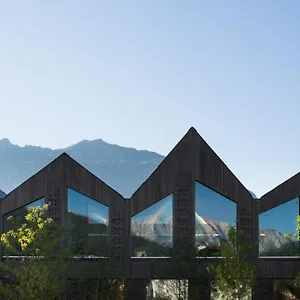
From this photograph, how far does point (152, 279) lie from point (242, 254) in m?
7.55

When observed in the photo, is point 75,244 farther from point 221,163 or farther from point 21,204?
point 221,163

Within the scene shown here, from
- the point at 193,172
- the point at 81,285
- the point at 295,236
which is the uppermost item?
the point at 193,172

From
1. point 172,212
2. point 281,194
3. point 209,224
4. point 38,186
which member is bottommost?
point 209,224

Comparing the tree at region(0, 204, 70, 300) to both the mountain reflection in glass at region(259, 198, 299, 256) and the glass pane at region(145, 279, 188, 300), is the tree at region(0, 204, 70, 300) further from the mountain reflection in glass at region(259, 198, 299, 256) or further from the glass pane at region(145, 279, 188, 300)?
the mountain reflection in glass at region(259, 198, 299, 256)

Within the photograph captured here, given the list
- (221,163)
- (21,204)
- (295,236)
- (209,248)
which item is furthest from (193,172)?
(21,204)

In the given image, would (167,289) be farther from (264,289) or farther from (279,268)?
(279,268)

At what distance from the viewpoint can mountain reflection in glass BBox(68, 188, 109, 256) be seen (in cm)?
4047

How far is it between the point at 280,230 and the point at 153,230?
25.3ft

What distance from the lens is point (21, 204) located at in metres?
41.1

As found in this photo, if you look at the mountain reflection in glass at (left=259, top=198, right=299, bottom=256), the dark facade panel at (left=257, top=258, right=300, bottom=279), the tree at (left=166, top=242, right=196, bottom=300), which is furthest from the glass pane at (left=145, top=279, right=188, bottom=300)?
the mountain reflection in glass at (left=259, top=198, right=299, bottom=256)

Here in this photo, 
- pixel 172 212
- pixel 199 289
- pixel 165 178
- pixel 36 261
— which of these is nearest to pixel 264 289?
pixel 199 289

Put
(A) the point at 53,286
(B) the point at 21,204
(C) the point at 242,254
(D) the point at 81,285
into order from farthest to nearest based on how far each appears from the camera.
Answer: (B) the point at 21,204, (D) the point at 81,285, (C) the point at 242,254, (A) the point at 53,286

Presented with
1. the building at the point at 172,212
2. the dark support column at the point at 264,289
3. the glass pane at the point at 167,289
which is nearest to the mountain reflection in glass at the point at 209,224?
the building at the point at 172,212

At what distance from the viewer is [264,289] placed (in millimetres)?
40344
